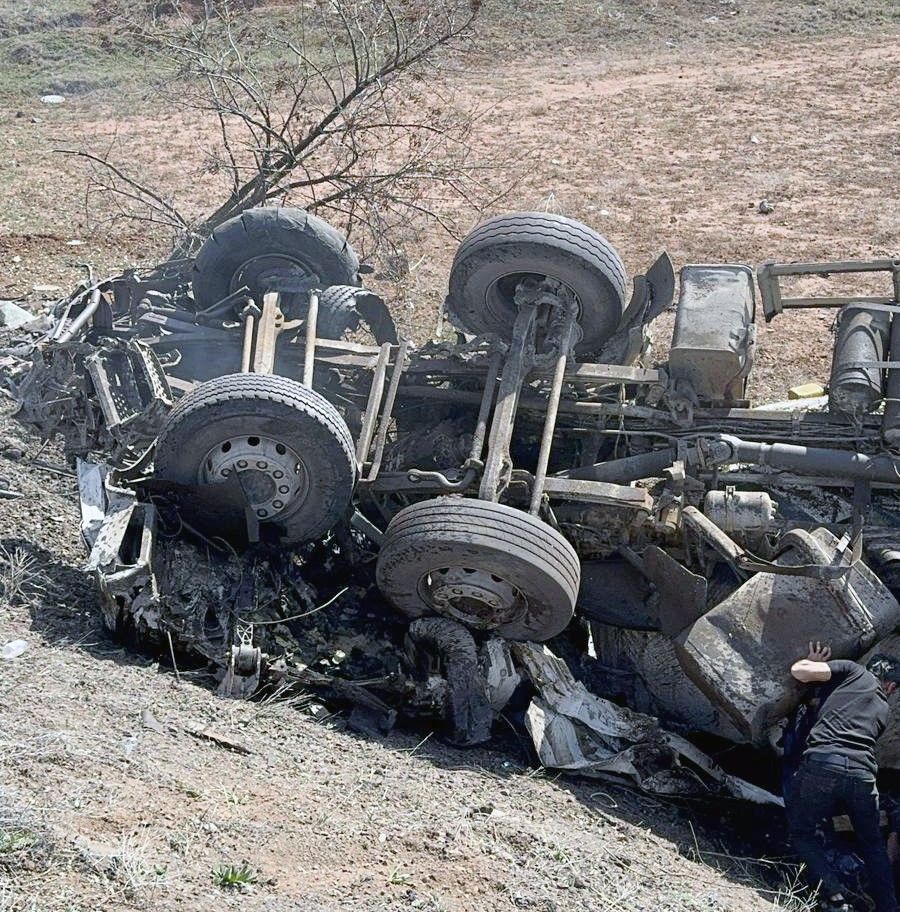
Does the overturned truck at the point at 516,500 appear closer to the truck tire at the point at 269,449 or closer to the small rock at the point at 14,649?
the truck tire at the point at 269,449

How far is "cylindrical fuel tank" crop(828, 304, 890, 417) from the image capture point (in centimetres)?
637

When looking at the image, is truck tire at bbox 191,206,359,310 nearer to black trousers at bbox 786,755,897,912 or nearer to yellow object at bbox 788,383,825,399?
yellow object at bbox 788,383,825,399

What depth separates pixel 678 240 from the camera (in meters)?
11.8

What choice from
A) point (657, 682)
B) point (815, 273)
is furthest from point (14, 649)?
point (815, 273)

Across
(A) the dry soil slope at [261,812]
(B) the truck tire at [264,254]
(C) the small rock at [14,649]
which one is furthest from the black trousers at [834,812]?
(B) the truck tire at [264,254]

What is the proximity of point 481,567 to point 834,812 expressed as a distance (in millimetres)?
1900

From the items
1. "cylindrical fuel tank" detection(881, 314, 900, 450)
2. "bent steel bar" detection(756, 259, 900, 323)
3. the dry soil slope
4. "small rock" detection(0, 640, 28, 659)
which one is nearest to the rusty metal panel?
"bent steel bar" detection(756, 259, 900, 323)

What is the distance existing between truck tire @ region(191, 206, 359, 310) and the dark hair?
4.38 meters

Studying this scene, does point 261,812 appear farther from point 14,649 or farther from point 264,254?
point 264,254

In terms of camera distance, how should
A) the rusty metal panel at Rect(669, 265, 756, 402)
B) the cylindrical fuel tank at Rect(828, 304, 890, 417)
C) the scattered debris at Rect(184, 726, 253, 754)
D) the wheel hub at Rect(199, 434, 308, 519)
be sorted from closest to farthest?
1. the scattered debris at Rect(184, 726, 253, 754)
2. the wheel hub at Rect(199, 434, 308, 519)
3. the cylindrical fuel tank at Rect(828, 304, 890, 417)
4. the rusty metal panel at Rect(669, 265, 756, 402)

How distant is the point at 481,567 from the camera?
566 cm

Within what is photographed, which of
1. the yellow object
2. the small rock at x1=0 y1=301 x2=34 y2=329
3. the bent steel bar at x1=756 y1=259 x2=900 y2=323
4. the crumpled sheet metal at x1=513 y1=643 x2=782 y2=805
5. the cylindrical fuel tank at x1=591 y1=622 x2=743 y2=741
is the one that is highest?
the bent steel bar at x1=756 y1=259 x2=900 y2=323

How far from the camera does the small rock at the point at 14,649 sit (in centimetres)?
537

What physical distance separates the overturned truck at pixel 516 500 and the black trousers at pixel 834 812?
0.48 metres
